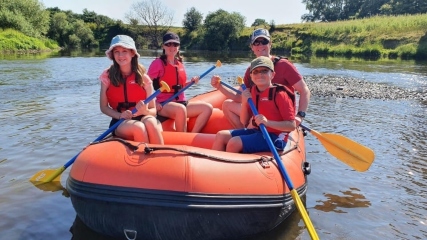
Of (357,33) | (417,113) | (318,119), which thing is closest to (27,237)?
(318,119)

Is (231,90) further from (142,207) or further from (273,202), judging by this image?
(142,207)

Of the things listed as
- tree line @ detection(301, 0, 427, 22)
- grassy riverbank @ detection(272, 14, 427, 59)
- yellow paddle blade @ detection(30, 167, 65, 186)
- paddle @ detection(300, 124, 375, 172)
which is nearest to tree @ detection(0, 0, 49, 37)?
grassy riverbank @ detection(272, 14, 427, 59)

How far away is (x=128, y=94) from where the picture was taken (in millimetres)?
3727

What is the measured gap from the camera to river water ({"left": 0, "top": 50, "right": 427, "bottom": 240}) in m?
3.33

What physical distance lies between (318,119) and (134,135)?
4.68 meters

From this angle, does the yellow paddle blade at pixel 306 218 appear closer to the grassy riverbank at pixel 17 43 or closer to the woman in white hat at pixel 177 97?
the woman in white hat at pixel 177 97

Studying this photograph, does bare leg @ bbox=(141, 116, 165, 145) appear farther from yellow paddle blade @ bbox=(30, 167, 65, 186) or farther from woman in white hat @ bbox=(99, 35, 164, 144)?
yellow paddle blade @ bbox=(30, 167, 65, 186)

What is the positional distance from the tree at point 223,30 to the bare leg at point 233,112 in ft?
105

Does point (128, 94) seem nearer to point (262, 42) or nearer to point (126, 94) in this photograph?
point (126, 94)

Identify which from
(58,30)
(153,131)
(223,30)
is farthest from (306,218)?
(58,30)

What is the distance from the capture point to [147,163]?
2.83 metres

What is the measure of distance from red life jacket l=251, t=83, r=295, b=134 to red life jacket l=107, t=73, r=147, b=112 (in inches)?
43.7

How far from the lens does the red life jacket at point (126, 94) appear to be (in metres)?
3.70

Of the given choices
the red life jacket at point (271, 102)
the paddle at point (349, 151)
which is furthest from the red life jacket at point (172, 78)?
the paddle at point (349, 151)
